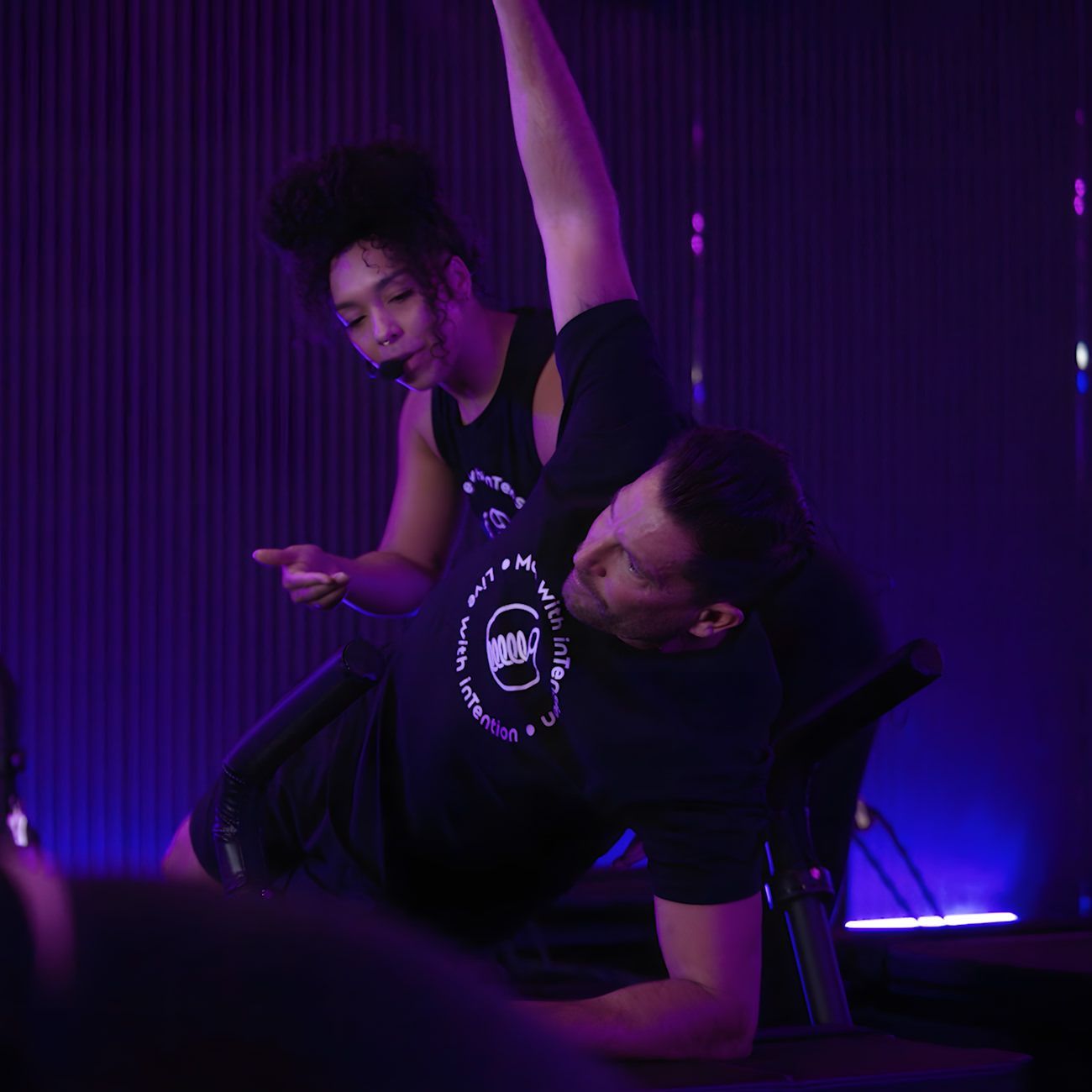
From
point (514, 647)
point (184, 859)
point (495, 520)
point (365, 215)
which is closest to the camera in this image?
point (514, 647)

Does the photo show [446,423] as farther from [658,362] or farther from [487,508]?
[658,362]

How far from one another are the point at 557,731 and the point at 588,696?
0.05m

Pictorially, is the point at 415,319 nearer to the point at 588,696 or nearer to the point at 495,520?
the point at 495,520

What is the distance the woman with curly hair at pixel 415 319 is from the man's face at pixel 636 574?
1.39ft

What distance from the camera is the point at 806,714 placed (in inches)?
62.0

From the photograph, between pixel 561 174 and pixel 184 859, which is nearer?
pixel 561 174

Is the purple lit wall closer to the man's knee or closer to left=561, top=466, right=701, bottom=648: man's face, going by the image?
the man's knee

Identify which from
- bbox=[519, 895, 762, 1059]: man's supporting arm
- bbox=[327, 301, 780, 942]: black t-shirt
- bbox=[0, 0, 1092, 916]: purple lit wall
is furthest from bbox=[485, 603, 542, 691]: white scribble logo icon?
bbox=[0, 0, 1092, 916]: purple lit wall

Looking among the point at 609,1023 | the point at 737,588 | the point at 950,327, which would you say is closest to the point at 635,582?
the point at 737,588

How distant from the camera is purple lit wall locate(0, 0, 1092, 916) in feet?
11.8

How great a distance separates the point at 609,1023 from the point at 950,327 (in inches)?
142

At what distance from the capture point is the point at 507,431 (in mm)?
1965

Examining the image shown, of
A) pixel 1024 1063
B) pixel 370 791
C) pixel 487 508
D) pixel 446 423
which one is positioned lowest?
pixel 1024 1063

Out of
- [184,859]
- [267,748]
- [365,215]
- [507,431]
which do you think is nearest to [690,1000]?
[267,748]
